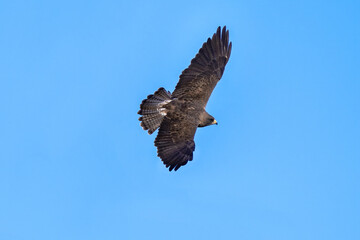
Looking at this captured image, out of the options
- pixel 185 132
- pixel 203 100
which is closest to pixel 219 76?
pixel 203 100

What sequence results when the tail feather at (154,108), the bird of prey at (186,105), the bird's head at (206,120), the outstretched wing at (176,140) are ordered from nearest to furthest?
the outstretched wing at (176,140), the bird of prey at (186,105), the tail feather at (154,108), the bird's head at (206,120)

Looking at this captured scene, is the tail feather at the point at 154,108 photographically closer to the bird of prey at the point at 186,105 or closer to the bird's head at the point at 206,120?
the bird of prey at the point at 186,105

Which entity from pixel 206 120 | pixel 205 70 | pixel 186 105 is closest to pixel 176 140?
pixel 186 105

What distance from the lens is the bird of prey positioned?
49.4ft

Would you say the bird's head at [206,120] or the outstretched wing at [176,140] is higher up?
the bird's head at [206,120]

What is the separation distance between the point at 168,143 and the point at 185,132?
1.88 feet

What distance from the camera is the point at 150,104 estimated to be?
607 inches

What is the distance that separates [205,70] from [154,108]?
183 centimetres

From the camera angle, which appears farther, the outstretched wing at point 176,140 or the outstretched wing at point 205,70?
the outstretched wing at point 205,70

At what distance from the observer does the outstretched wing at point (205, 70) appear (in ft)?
50.8

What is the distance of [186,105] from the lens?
15430mm

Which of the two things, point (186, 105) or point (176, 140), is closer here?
point (176, 140)

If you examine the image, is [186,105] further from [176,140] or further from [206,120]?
[176,140]

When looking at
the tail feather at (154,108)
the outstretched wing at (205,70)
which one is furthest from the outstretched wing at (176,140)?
the outstretched wing at (205,70)
